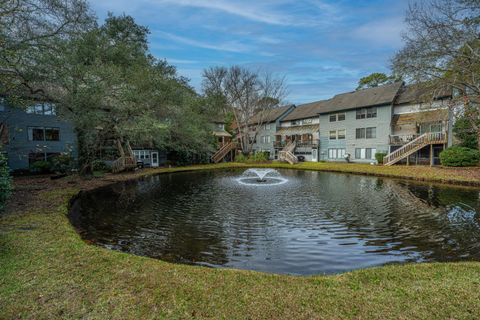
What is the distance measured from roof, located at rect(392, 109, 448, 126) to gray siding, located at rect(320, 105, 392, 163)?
932 millimetres

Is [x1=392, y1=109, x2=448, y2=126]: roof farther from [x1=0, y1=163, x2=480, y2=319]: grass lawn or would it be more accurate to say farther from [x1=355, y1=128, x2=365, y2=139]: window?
[x1=0, y1=163, x2=480, y2=319]: grass lawn

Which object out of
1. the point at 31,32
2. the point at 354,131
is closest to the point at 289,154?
the point at 354,131

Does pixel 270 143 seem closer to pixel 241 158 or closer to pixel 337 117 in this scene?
pixel 241 158

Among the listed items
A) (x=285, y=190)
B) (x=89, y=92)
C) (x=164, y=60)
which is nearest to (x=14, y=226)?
(x=89, y=92)

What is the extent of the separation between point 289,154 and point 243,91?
44.6 ft

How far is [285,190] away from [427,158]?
21327 mm

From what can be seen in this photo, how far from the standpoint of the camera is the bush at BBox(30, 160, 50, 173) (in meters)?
23.0

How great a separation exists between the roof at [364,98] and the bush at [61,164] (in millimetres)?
32780

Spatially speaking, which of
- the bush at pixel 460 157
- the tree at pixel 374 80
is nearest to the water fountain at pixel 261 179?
the bush at pixel 460 157

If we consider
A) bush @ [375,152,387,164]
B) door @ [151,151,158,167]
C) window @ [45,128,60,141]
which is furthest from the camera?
door @ [151,151,158,167]

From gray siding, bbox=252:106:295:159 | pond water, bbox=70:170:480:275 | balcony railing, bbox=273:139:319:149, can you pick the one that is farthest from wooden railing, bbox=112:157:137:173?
gray siding, bbox=252:106:295:159

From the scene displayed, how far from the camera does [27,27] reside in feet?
43.2

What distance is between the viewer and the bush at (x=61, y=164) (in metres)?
23.6

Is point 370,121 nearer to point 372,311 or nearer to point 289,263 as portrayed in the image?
point 289,263
